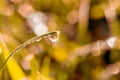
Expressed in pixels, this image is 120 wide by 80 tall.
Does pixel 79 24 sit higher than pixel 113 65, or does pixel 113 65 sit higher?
pixel 79 24

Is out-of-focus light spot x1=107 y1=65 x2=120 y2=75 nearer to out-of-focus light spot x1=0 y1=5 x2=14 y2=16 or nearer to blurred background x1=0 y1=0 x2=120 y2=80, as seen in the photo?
blurred background x1=0 y1=0 x2=120 y2=80

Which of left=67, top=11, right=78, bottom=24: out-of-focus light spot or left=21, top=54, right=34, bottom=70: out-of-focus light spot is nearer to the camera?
left=21, top=54, right=34, bottom=70: out-of-focus light spot

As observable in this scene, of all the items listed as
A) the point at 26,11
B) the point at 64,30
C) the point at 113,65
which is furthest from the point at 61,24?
the point at 113,65

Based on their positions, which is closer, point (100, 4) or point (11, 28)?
point (11, 28)

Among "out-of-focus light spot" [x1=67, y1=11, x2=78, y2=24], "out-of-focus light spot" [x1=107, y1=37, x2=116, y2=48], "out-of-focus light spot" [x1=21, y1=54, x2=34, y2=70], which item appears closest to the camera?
"out-of-focus light spot" [x1=21, y1=54, x2=34, y2=70]

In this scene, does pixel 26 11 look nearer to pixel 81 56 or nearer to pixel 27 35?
pixel 27 35

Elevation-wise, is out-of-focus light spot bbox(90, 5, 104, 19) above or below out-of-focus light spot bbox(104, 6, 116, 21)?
above

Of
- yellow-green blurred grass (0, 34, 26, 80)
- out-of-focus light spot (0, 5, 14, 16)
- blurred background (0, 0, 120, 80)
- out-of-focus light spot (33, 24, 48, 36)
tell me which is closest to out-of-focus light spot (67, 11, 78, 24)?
blurred background (0, 0, 120, 80)

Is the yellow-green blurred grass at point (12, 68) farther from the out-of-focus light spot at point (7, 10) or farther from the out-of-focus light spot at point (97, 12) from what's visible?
the out-of-focus light spot at point (97, 12)
